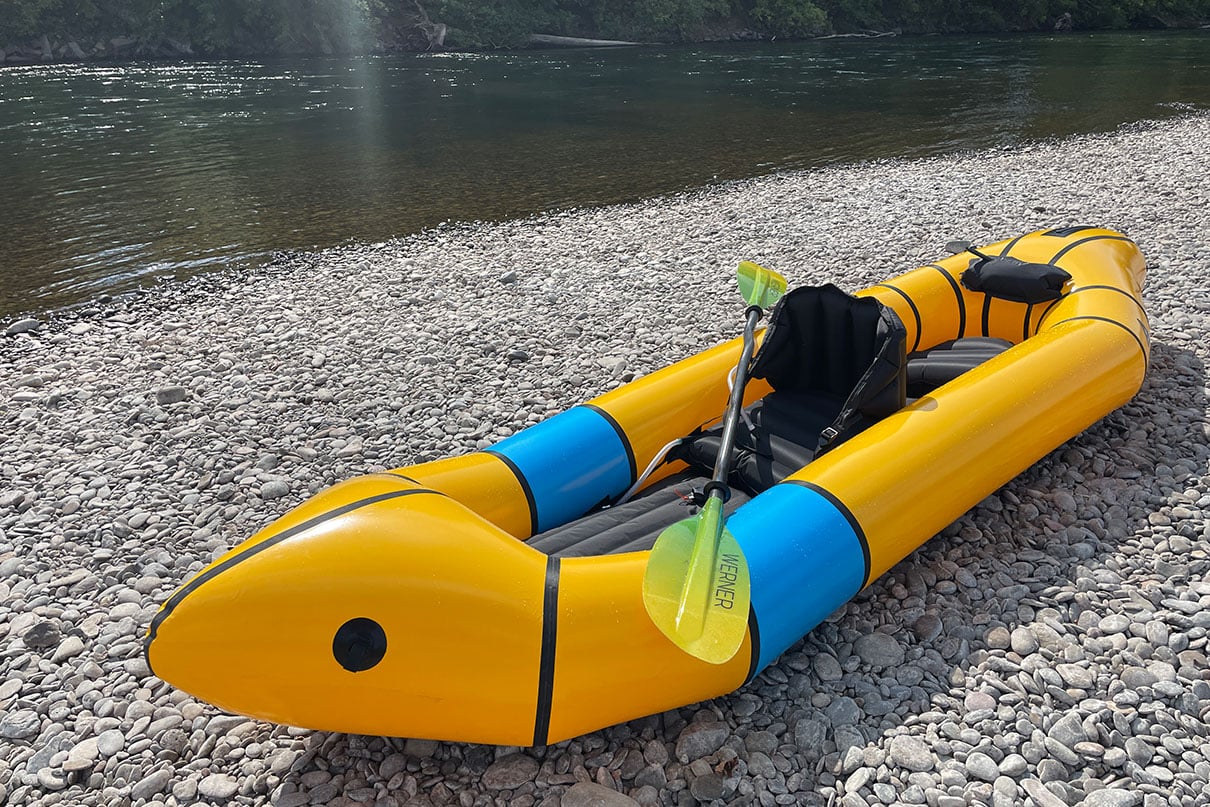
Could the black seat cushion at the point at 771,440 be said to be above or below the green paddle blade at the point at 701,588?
below

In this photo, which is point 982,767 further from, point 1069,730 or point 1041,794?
point 1069,730

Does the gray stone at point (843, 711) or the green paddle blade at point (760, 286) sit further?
the green paddle blade at point (760, 286)

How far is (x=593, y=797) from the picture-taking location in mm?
2287

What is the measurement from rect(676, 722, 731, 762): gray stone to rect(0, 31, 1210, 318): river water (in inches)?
267

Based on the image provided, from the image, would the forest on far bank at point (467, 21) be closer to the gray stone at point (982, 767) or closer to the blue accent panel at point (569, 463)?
the blue accent panel at point (569, 463)

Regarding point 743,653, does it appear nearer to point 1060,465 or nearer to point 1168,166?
point 1060,465

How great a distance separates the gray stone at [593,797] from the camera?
2271 mm

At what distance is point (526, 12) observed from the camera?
98.5 feet

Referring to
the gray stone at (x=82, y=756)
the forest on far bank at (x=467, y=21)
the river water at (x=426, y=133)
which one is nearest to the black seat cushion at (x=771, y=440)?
the gray stone at (x=82, y=756)

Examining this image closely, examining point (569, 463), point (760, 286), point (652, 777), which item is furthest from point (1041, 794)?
point (760, 286)

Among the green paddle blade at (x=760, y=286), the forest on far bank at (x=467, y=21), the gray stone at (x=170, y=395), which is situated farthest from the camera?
the forest on far bank at (x=467, y=21)

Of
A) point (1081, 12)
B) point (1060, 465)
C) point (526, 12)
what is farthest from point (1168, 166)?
point (1081, 12)

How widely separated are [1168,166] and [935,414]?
8.40 m

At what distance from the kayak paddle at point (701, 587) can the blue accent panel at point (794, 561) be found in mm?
76
